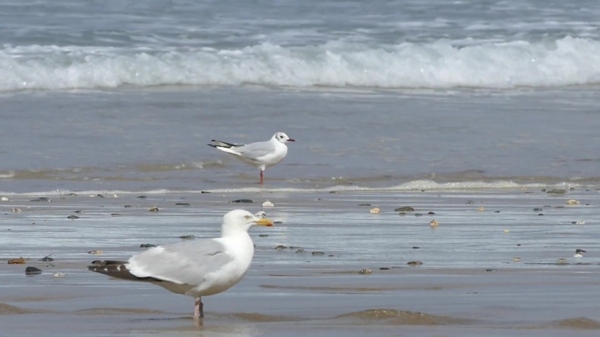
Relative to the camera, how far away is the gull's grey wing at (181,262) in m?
4.75

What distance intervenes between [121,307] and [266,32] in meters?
16.0

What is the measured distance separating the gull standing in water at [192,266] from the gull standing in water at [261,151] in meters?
6.04

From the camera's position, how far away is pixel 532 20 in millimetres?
23109

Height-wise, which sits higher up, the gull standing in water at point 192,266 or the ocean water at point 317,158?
the ocean water at point 317,158

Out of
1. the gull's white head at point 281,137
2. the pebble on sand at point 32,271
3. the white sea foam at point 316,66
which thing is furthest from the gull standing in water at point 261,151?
the white sea foam at point 316,66

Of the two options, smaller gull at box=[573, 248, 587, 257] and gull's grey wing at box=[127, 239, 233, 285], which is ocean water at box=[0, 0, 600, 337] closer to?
smaller gull at box=[573, 248, 587, 257]

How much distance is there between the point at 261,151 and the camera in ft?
36.9

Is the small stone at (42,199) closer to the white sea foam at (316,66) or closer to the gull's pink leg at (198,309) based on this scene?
the gull's pink leg at (198,309)

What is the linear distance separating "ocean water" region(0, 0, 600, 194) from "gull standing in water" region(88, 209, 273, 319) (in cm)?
518

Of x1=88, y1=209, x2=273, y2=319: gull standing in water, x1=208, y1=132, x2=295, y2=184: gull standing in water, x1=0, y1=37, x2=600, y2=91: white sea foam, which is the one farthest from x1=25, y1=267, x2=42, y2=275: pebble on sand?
x1=0, y1=37, x2=600, y2=91: white sea foam

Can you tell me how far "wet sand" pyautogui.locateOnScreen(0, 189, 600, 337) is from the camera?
4.71 meters

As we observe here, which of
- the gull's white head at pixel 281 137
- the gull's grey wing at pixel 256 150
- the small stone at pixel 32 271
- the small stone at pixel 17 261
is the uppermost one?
the gull's white head at pixel 281 137

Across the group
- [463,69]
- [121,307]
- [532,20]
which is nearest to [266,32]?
[463,69]

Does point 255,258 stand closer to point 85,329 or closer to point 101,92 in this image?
point 85,329
